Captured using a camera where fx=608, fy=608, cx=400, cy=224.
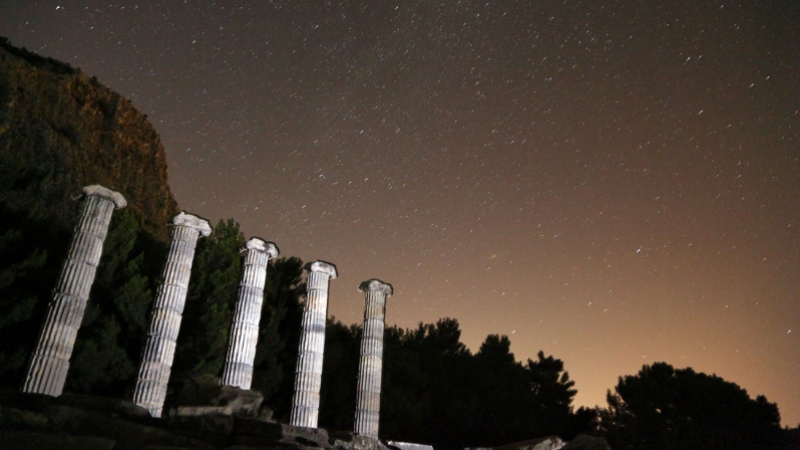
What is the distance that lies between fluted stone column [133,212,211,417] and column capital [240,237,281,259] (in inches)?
62.4

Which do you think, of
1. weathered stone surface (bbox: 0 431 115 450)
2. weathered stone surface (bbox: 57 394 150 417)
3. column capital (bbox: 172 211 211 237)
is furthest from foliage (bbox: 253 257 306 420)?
weathered stone surface (bbox: 0 431 115 450)

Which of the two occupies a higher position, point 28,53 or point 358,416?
point 28,53

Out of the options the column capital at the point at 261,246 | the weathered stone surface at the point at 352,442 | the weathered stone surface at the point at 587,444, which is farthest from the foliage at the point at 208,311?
the weathered stone surface at the point at 587,444

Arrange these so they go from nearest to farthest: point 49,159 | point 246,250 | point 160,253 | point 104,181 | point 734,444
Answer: point 246,250 < point 160,253 < point 49,159 < point 734,444 < point 104,181

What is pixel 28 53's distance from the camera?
3894cm

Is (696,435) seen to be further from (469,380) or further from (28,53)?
(28,53)

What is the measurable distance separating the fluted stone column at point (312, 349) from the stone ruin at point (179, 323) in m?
0.03

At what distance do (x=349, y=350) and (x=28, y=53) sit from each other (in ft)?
93.5

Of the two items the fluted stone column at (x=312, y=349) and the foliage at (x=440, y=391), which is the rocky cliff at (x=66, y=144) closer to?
the fluted stone column at (x=312, y=349)

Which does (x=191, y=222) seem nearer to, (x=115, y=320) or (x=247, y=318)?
(x=247, y=318)

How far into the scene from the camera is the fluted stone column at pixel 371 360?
2156 centimetres

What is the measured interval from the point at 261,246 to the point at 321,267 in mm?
2412

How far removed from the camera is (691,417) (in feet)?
121

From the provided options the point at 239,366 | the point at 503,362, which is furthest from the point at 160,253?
the point at 503,362
